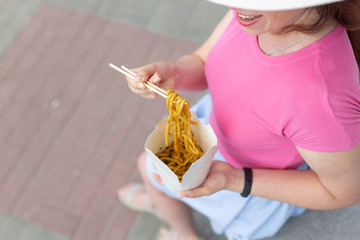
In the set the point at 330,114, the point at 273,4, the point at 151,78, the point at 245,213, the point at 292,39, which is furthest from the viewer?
the point at 245,213

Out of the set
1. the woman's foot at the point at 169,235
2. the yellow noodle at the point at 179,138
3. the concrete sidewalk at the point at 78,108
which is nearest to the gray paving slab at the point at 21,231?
the concrete sidewalk at the point at 78,108

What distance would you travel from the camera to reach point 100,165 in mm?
3094

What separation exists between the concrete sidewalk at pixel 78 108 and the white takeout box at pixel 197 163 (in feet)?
3.28

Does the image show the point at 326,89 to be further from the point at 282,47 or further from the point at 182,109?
the point at 182,109

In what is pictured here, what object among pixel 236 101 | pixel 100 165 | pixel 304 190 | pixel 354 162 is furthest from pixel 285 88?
pixel 100 165

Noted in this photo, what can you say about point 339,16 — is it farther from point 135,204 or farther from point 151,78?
point 135,204

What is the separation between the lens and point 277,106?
1.34 meters

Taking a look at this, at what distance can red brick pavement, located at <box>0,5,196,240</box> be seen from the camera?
295 centimetres

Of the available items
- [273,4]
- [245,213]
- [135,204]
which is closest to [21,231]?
[135,204]

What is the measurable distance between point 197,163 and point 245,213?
2.11ft

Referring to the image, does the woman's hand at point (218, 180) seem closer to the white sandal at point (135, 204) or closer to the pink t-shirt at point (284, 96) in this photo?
the pink t-shirt at point (284, 96)

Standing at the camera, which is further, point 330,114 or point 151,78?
point 151,78

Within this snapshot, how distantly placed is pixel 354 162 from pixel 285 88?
1.20 feet

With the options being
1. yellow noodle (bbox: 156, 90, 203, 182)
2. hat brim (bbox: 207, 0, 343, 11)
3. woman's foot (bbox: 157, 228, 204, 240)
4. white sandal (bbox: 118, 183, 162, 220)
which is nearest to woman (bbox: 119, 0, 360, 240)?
hat brim (bbox: 207, 0, 343, 11)
